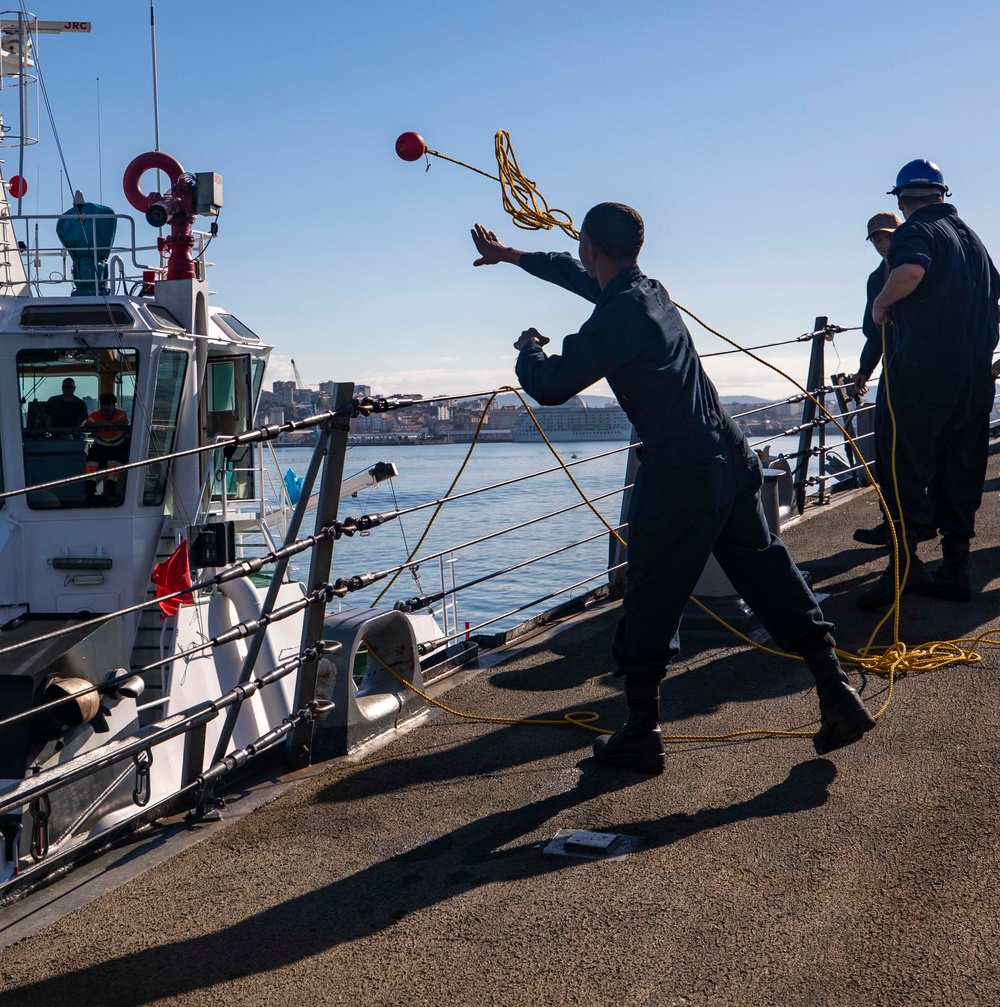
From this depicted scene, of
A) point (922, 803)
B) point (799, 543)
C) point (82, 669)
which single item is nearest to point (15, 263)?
point (82, 669)

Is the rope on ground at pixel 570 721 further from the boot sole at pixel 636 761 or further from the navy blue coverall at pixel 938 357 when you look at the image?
the navy blue coverall at pixel 938 357

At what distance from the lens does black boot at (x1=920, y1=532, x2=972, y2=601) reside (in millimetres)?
5590

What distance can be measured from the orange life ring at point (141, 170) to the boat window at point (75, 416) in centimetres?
182

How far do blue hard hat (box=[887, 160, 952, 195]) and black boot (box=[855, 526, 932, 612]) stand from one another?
1.64 metres

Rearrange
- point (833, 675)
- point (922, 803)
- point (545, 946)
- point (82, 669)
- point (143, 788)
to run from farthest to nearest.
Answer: point (82, 669), point (143, 788), point (833, 675), point (922, 803), point (545, 946)

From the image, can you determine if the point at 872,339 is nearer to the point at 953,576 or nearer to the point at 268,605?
the point at 953,576

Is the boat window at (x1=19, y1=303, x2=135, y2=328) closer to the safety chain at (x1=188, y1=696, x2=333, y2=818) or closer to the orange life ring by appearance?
the orange life ring

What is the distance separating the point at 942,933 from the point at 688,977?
0.58 m

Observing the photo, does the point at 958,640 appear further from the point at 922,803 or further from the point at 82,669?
the point at 82,669

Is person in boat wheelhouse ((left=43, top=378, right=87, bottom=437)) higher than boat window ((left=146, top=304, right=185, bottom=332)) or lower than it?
lower

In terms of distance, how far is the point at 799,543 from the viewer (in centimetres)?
745

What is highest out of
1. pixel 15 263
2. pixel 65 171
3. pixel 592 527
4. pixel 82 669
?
pixel 65 171

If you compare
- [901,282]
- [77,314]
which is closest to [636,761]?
[901,282]

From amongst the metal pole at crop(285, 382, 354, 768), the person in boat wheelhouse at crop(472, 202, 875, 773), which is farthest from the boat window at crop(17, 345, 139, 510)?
the person in boat wheelhouse at crop(472, 202, 875, 773)
